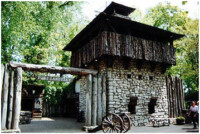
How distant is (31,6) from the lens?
1669 centimetres

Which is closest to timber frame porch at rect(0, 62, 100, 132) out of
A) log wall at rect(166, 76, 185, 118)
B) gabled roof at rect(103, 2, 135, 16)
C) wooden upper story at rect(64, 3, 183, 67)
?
wooden upper story at rect(64, 3, 183, 67)

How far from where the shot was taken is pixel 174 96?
14031 mm

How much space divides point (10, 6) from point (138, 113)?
12.5m

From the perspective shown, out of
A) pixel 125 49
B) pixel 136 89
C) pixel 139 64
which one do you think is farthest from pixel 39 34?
A: pixel 136 89

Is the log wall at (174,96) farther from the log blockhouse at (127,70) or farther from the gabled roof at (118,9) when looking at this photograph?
the gabled roof at (118,9)

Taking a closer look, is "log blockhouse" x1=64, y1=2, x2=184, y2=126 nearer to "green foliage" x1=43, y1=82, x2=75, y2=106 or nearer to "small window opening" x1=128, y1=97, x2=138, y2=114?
"small window opening" x1=128, y1=97, x2=138, y2=114

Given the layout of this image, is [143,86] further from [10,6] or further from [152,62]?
[10,6]

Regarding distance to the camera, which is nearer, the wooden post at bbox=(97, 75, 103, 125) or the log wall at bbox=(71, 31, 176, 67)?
the wooden post at bbox=(97, 75, 103, 125)

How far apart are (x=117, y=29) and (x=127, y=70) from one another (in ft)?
9.47

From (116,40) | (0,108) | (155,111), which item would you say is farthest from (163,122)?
(0,108)

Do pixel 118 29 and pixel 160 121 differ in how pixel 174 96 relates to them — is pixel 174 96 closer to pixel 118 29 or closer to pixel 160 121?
pixel 160 121

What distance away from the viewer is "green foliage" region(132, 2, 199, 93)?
1889 centimetres

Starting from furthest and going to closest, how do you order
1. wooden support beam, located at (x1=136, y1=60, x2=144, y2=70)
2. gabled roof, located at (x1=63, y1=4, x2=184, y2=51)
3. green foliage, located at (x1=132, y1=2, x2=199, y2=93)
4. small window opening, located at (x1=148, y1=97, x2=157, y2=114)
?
green foliage, located at (x1=132, y1=2, x2=199, y2=93), small window opening, located at (x1=148, y1=97, x2=157, y2=114), wooden support beam, located at (x1=136, y1=60, x2=144, y2=70), gabled roof, located at (x1=63, y1=4, x2=184, y2=51)

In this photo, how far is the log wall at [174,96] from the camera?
13.6m
